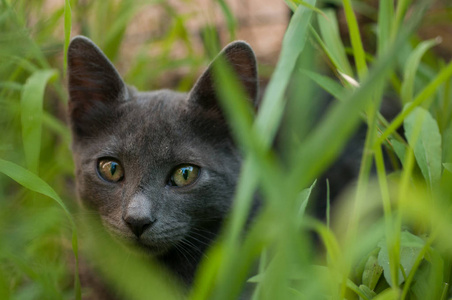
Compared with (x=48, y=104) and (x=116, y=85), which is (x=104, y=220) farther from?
(x=48, y=104)

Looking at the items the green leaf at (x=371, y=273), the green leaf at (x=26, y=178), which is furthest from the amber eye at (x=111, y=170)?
the green leaf at (x=371, y=273)

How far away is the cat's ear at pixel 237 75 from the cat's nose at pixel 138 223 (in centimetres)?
44

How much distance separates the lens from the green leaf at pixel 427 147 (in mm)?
1323

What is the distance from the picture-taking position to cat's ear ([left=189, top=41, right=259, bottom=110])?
1492mm

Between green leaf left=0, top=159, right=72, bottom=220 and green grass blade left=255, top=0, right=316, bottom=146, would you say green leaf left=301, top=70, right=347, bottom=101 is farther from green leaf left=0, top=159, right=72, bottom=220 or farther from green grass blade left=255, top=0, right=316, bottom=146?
green leaf left=0, top=159, right=72, bottom=220

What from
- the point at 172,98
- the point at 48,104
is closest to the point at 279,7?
the point at 48,104

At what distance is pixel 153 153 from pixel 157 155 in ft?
0.04

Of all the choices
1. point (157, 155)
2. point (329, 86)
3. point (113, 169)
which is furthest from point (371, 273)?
point (113, 169)

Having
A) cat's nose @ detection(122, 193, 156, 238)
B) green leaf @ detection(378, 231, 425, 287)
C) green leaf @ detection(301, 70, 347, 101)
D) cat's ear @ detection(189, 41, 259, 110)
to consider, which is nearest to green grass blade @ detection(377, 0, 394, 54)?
green leaf @ detection(301, 70, 347, 101)

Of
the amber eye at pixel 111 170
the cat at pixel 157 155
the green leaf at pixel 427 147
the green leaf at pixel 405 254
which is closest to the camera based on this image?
the green leaf at pixel 405 254

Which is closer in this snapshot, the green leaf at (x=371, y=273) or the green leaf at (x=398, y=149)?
the green leaf at (x=371, y=273)

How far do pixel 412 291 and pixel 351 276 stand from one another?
0.16 m

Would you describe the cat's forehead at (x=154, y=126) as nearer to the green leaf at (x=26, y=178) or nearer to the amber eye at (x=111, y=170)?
the amber eye at (x=111, y=170)

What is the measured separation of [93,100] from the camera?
1699 mm
